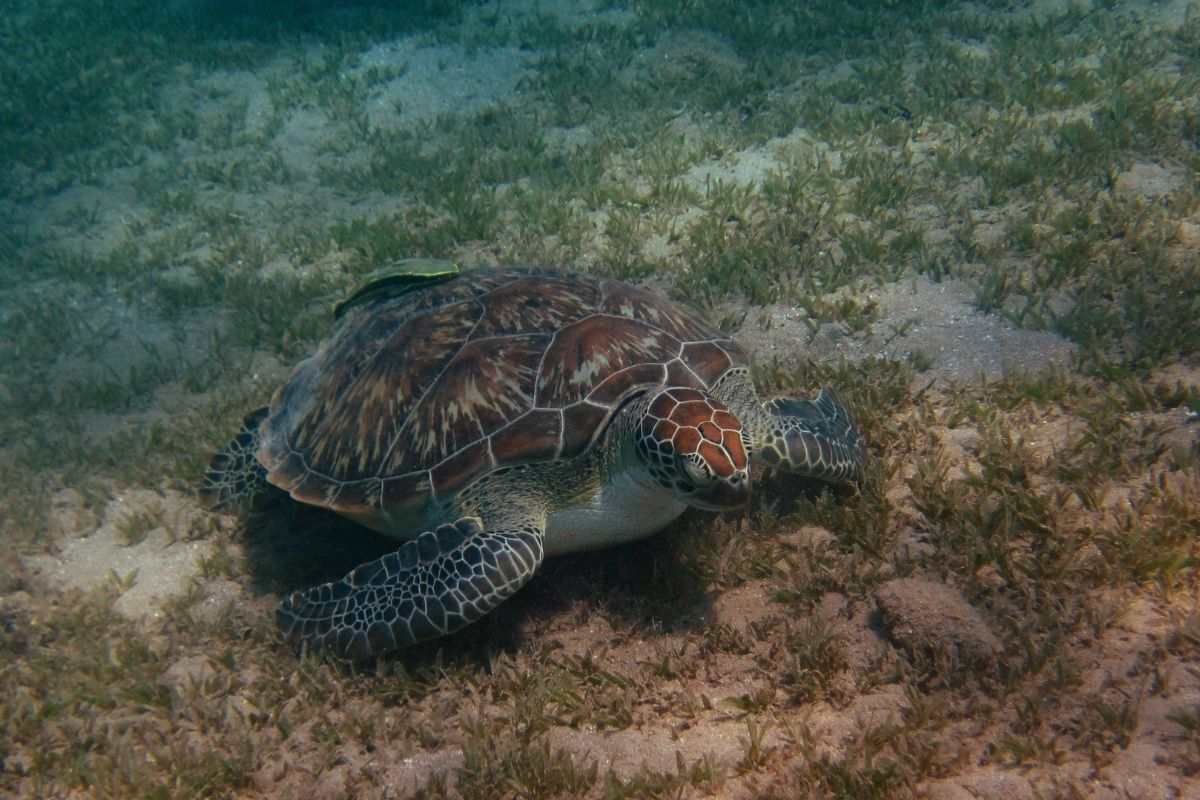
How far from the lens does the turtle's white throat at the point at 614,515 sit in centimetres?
306

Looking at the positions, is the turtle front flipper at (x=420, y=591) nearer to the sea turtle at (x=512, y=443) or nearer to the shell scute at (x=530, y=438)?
the sea turtle at (x=512, y=443)

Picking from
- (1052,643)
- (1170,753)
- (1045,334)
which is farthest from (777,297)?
(1170,753)

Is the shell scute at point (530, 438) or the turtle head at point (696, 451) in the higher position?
the turtle head at point (696, 451)

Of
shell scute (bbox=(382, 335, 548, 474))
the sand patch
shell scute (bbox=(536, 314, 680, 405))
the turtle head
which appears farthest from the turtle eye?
the sand patch

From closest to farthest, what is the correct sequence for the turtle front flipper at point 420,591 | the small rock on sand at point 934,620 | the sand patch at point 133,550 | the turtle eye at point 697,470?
the small rock on sand at point 934,620
the turtle eye at point 697,470
the turtle front flipper at point 420,591
the sand patch at point 133,550

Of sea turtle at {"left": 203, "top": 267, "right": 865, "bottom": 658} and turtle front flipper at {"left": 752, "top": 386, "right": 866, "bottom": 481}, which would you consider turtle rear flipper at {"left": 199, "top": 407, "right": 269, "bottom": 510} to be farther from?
turtle front flipper at {"left": 752, "top": 386, "right": 866, "bottom": 481}

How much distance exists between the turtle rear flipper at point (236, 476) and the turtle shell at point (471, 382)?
0.94 ft

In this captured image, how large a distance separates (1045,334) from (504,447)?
319cm

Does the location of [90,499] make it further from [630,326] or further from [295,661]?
[630,326]

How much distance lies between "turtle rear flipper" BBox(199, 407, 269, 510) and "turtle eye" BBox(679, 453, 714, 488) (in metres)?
2.72

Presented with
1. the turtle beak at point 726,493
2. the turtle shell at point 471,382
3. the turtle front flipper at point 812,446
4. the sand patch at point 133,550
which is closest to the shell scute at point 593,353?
the turtle shell at point 471,382

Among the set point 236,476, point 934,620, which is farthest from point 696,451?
point 236,476

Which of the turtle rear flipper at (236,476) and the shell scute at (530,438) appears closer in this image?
the shell scute at (530,438)

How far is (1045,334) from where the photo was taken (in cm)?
396
